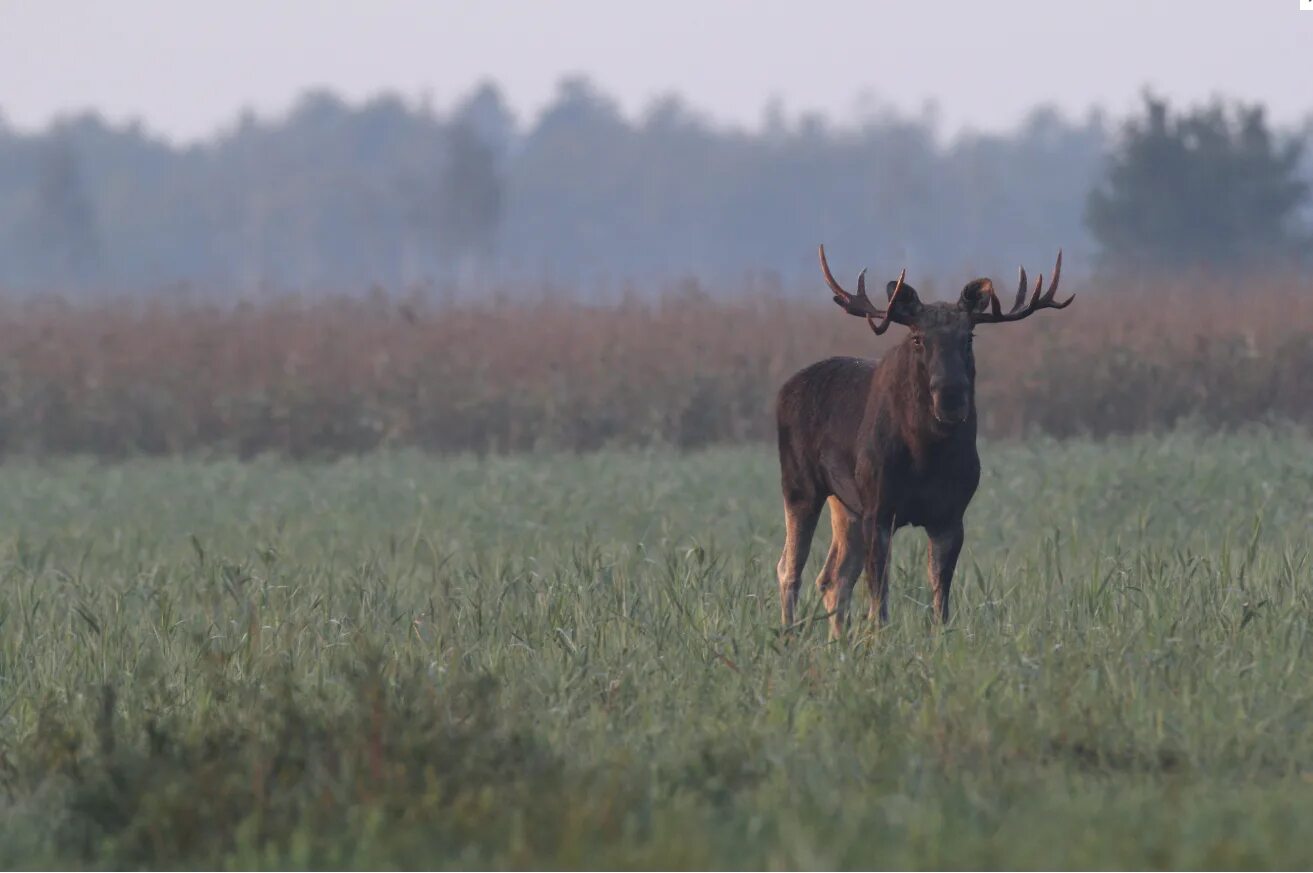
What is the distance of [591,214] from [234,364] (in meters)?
106

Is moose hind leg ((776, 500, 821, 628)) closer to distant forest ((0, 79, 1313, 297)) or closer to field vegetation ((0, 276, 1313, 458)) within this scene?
field vegetation ((0, 276, 1313, 458))

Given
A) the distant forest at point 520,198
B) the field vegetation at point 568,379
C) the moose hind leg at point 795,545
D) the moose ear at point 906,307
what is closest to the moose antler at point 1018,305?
the moose ear at point 906,307

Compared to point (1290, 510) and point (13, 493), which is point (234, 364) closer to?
point (13, 493)

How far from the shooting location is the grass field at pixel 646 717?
5980mm

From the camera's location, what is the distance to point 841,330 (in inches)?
981

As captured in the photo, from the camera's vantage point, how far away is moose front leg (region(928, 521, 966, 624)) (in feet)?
31.3

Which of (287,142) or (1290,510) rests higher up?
(287,142)

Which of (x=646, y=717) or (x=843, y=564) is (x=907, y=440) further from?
(x=646, y=717)

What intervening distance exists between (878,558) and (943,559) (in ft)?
1.10

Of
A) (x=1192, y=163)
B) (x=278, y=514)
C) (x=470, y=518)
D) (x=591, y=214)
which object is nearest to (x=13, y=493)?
(x=278, y=514)

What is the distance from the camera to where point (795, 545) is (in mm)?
10648

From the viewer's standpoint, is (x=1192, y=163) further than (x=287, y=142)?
No

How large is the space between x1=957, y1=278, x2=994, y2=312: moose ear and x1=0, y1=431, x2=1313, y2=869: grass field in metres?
1.47

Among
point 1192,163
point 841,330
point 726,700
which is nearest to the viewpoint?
point 726,700
